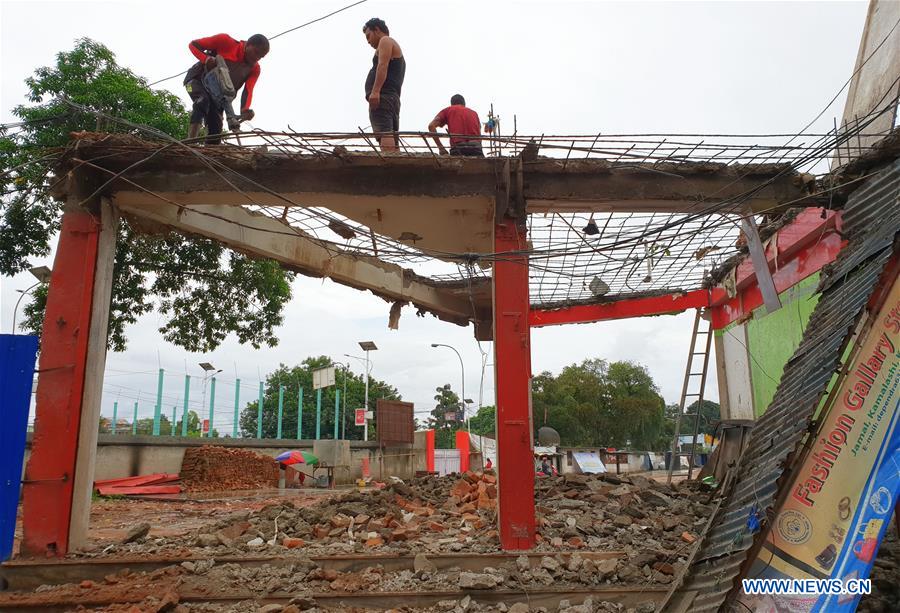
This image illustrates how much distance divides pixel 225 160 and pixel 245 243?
68.2 inches

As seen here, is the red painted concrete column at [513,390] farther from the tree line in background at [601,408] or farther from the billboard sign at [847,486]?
the tree line in background at [601,408]

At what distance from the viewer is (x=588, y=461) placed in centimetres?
2230

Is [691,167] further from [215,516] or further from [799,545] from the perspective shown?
[215,516]

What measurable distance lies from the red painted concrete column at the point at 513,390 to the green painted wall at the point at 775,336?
542 centimetres

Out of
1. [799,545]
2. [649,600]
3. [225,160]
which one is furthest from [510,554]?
[225,160]

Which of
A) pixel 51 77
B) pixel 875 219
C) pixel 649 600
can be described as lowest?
pixel 649 600

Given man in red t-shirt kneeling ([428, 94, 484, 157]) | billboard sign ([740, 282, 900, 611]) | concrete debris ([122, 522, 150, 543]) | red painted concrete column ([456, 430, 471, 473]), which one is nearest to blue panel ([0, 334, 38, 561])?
concrete debris ([122, 522, 150, 543])

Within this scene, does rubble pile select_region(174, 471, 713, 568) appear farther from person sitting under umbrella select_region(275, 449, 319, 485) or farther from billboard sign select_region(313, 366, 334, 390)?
billboard sign select_region(313, 366, 334, 390)

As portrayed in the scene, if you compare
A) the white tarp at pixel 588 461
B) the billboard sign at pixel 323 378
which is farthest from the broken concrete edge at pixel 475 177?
the billboard sign at pixel 323 378

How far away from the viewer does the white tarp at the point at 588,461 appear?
22.1 meters

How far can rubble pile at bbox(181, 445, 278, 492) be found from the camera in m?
16.2

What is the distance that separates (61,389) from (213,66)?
180 inches

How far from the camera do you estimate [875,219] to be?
6535 mm

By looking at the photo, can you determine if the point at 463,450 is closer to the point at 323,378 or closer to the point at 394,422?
the point at 394,422
